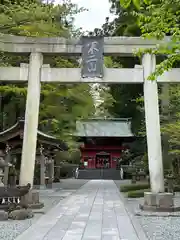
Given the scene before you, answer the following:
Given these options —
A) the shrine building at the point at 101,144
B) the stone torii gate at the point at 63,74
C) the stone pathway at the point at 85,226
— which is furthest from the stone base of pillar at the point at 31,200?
the shrine building at the point at 101,144

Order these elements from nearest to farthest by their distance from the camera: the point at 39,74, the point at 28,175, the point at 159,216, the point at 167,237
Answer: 1. the point at 167,237
2. the point at 159,216
3. the point at 28,175
4. the point at 39,74

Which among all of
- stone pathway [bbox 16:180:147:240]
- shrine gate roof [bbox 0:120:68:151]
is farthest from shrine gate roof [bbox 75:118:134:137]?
stone pathway [bbox 16:180:147:240]

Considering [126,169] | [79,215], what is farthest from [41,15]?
[126,169]

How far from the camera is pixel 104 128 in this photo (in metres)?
40.0

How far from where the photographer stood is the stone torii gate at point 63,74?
9.57m

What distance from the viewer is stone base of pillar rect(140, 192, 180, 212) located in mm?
8883

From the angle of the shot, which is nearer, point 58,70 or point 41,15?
point 58,70

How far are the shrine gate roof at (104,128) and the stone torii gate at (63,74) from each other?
26.5 meters

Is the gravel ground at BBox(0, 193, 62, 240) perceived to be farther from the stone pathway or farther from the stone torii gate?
the stone torii gate

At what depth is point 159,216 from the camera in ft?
27.1

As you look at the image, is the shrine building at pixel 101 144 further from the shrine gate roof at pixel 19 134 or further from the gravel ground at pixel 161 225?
the gravel ground at pixel 161 225

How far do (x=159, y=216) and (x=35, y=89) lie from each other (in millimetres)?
5385

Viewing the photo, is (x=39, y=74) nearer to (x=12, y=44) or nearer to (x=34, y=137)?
(x=12, y=44)

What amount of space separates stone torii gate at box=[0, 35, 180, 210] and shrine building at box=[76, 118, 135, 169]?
2710 centimetres
